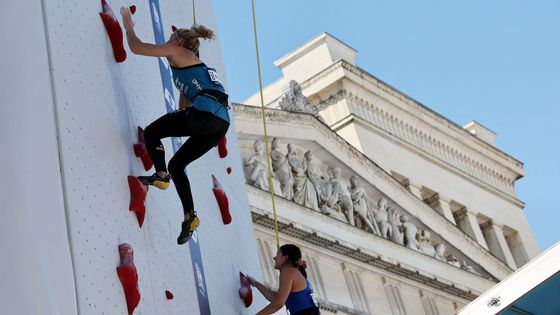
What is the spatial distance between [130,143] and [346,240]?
14.2 metres

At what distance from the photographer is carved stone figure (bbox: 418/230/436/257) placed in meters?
22.6

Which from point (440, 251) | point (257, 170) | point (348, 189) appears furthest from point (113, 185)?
point (440, 251)

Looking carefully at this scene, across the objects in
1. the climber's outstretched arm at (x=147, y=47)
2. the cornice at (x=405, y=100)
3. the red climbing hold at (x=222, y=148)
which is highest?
the cornice at (x=405, y=100)

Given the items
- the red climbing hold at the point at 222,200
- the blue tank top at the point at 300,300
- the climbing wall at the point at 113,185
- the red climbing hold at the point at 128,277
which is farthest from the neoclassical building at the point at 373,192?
the red climbing hold at the point at 128,277

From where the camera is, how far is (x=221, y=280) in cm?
663

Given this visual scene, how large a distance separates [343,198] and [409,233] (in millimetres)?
2385

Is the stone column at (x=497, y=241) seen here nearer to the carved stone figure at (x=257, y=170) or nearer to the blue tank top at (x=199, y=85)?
the carved stone figure at (x=257, y=170)

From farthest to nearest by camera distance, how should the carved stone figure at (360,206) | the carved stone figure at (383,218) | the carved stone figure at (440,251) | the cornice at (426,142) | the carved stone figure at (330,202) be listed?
the cornice at (426,142) → the carved stone figure at (440,251) → the carved stone figure at (383,218) → the carved stone figure at (360,206) → the carved stone figure at (330,202)

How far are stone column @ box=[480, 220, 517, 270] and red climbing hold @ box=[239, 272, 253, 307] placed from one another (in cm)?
2210

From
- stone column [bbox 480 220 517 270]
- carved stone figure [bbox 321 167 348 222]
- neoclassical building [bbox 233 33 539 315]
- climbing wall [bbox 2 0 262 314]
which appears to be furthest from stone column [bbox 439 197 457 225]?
climbing wall [bbox 2 0 262 314]

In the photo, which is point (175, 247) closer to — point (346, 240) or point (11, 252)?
point (11, 252)

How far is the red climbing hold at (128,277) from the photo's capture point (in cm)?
450

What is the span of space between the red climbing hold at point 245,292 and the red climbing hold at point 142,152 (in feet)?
5.77

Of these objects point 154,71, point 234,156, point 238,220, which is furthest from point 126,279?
point 234,156
